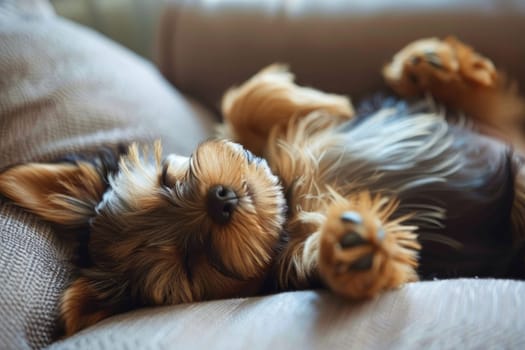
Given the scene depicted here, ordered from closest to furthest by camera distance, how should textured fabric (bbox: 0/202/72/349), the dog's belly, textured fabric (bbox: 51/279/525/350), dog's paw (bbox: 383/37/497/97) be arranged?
textured fabric (bbox: 51/279/525/350), textured fabric (bbox: 0/202/72/349), the dog's belly, dog's paw (bbox: 383/37/497/97)

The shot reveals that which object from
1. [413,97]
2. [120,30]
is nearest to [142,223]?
[413,97]

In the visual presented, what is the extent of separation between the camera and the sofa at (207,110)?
35.7 inches

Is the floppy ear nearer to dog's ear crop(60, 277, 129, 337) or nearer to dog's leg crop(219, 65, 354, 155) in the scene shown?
dog's leg crop(219, 65, 354, 155)

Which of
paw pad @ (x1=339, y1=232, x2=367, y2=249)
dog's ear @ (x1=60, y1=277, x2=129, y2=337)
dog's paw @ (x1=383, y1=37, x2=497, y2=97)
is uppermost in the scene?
dog's paw @ (x1=383, y1=37, x2=497, y2=97)

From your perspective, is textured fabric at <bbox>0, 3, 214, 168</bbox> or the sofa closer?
the sofa

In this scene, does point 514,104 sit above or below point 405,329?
above

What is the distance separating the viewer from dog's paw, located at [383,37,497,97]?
5.12 ft

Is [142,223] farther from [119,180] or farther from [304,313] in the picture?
[304,313]

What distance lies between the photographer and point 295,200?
138 cm

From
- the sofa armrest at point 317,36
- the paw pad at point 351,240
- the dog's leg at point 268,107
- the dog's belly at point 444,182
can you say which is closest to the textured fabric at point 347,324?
the paw pad at point 351,240

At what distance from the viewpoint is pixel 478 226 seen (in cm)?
132

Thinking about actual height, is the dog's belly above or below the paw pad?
below

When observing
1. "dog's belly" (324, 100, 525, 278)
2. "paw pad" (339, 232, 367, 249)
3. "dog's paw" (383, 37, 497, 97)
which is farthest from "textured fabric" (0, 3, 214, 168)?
"paw pad" (339, 232, 367, 249)

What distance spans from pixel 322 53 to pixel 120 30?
1.20 m
